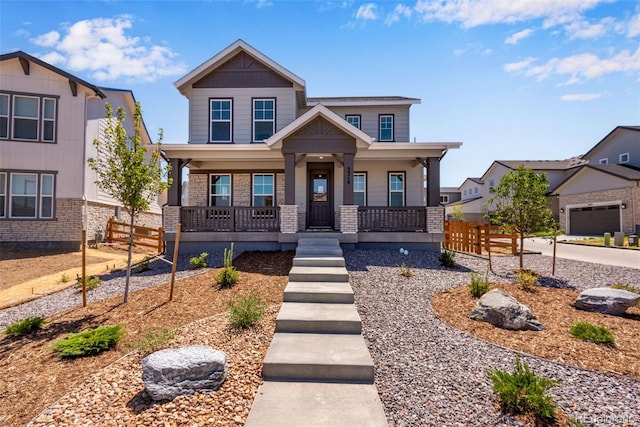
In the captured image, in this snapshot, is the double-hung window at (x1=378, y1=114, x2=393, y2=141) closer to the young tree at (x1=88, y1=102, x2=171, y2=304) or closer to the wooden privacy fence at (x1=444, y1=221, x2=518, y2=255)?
the wooden privacy fence at (x1=444, y1=221, x2=518, y2=255)

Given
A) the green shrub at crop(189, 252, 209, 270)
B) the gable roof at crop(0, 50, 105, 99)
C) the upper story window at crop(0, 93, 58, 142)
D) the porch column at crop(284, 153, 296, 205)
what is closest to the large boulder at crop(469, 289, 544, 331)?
the porch column at crop(284, 153, 296, 205)

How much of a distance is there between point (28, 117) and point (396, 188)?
16.2m

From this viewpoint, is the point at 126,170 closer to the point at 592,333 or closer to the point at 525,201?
the point at 592,333

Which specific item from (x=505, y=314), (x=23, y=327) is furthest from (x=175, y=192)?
(x=505, y=314)

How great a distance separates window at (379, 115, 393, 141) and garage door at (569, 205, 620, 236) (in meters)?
20.2

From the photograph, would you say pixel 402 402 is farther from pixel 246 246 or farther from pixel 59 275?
pixel 59 275

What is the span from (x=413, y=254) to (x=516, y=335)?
5.42 meters

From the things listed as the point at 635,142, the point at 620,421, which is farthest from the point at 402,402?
the point at 635,142

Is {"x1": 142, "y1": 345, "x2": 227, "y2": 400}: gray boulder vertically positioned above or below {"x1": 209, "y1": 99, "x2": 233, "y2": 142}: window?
below

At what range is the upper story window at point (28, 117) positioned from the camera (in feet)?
43.8

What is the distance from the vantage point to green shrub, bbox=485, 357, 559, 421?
3074 mm

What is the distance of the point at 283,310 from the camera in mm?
5406

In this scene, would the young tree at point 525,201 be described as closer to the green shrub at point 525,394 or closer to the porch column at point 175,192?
the green shrub at point 525,394

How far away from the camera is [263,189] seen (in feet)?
44.7
